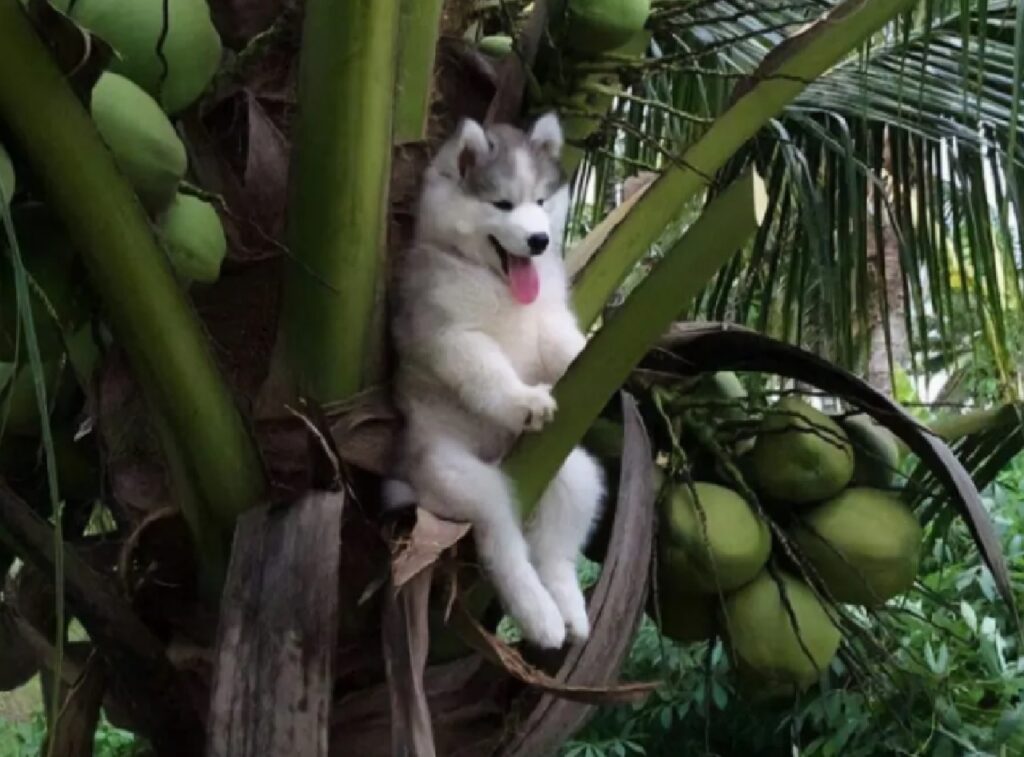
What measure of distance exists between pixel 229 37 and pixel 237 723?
657 millimetres

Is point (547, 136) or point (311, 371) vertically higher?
point (547, 136)

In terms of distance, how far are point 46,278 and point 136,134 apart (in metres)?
0.11

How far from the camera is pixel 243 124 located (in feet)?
4.39

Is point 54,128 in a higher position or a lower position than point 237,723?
higher

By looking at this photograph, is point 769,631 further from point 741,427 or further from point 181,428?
point 181,428

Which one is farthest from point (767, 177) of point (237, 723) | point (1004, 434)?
point (237, 723)

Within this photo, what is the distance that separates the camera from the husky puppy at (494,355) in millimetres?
1205

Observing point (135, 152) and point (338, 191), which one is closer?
point (135, 152)

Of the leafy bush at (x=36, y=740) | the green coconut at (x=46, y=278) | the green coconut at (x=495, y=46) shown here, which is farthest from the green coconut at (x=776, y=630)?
the leafy bush at (x=36, y=740)

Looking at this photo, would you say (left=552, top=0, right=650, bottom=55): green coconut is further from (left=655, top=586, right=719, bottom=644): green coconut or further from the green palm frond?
(left=655, top=586, right=719, bottom=644): green coconut

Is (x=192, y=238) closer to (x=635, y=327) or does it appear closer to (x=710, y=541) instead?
(x=635, y=327)

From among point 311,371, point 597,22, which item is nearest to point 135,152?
point 311,371

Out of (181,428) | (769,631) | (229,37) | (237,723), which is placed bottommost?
(769,631)

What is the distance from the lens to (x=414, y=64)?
1.30 meters
